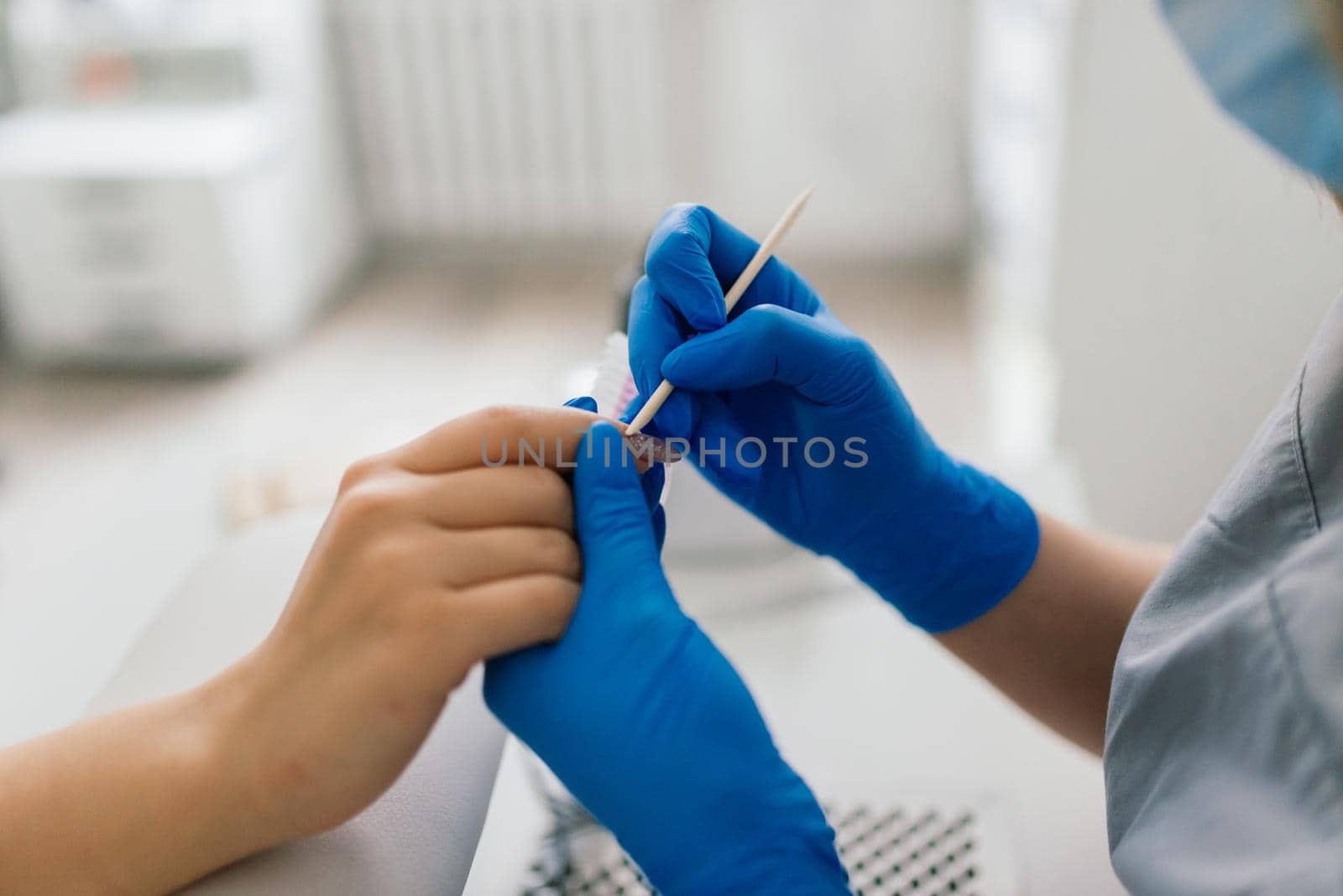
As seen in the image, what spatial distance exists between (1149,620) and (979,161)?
2527 millimetres

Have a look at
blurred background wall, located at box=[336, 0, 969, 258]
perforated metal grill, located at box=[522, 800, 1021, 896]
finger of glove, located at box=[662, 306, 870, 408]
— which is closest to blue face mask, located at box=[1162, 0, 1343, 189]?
finger of glove, located at box=[662, 306, 870, 408]

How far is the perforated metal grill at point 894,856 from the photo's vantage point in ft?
2.31

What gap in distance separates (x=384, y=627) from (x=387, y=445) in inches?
52.8

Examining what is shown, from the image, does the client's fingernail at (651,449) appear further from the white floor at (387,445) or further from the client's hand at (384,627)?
the white floor at (387,445)

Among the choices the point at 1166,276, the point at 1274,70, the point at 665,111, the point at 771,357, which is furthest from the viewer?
the point at 665,111

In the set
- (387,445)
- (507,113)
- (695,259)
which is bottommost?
(387,445)

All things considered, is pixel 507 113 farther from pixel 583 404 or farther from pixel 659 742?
pixel 659 742

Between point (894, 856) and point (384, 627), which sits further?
point (894, 856)

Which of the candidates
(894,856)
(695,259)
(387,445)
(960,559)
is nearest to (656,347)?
(695,259)

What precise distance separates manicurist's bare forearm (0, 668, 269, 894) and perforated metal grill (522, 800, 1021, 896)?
23cm

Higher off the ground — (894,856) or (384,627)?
(384,627)

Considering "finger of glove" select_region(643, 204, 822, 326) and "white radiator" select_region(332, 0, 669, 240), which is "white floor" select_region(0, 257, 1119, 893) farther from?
"finger of glove" select_region(643, 204, 822, 326)

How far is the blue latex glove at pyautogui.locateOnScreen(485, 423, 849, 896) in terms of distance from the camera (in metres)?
0.55

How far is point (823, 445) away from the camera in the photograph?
771 millimetres
